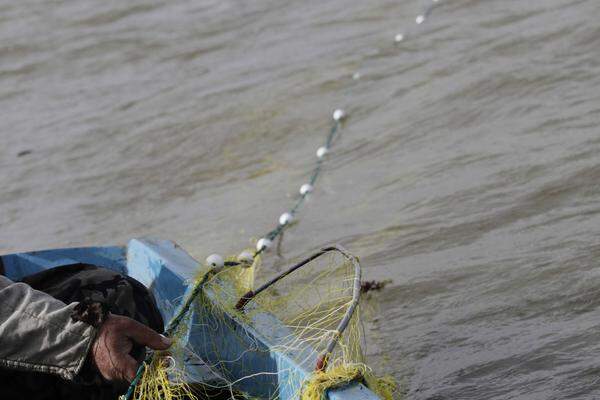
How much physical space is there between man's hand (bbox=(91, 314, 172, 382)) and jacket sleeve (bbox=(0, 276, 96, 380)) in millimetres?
37

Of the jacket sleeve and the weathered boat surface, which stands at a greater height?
Answer: the jacket sleeve

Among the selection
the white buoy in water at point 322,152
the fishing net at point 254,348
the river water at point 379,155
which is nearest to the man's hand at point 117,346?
the fishing net at point 254,348

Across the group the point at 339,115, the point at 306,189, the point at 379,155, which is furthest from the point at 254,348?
the point at 339,115

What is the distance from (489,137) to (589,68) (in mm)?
1169

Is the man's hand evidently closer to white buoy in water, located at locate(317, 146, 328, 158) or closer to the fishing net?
the fishing net

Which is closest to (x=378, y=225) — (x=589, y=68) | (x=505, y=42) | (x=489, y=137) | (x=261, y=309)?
(x=489, y=137)

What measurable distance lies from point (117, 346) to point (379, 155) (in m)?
4.03

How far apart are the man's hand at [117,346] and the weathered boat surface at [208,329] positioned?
1.78 ft

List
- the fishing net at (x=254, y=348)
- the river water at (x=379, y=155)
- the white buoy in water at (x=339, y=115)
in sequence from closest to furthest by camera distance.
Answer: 1. the fishing net at (x=254, y=348)
2. the river water at (x=379, y=155)
3. the white buoy in water at (x=339, y=115)

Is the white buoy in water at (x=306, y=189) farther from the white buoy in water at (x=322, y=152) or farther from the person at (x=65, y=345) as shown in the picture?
the person at (x=65, y=345)

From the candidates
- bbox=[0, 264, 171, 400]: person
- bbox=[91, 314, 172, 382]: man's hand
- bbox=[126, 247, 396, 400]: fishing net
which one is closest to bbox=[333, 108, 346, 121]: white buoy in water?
bbox=[126, 247, 396, 400]: fishing net

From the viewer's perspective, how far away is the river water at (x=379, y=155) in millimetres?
4441

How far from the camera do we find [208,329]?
13.0 feet

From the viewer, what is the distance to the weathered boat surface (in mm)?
3385
